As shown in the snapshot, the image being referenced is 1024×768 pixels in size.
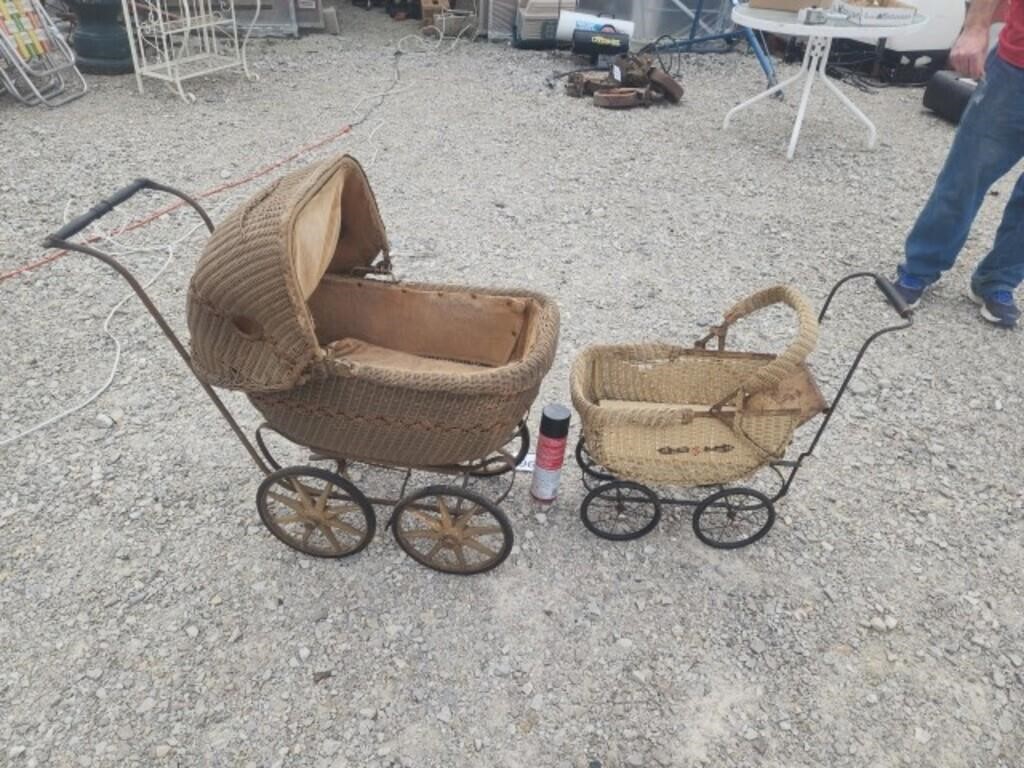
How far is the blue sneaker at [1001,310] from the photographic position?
365 centimetres

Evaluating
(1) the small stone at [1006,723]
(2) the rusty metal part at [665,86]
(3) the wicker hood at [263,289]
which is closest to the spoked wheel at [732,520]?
(1) the small stone at [1006,723]

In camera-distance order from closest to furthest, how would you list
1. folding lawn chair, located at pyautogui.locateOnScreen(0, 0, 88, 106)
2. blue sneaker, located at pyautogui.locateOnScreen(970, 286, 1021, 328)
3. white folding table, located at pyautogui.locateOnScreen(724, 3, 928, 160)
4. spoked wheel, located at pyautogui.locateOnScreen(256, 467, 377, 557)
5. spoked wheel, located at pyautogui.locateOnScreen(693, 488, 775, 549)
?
spoked wheel, located at pyautogui.locateOnScreen(256, 467, 377, 557), spoked wheel, located at pyautogui.locateOnScreen(693, 488, 775, 549), blue sneaker, located at pyautogui.locateOnScreen(970, 286, 1021, 328), white folding table, located at pyautogui.locateOnScreen(724, 3, 928, 160), folding lawn chair, located at pyautogui.locateOnScreen(0, 0, 88, 106)

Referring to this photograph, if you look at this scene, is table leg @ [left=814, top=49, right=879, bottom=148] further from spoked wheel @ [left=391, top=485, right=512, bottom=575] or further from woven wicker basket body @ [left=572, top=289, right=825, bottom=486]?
spoked wheel @ [left=391, top=485, right=512, bottom=575]

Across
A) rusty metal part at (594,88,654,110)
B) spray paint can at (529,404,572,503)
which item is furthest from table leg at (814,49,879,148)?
spray paint can at (529,404,572,503)

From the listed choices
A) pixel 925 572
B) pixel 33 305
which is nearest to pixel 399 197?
pixel 33 305

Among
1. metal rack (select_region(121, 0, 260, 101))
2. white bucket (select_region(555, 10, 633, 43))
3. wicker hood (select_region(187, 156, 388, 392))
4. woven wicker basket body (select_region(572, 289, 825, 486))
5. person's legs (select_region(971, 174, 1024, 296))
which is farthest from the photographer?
white bucket (select_region(555, 10, 633, 43))

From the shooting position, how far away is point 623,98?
20.6ft

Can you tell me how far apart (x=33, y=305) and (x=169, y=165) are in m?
1.81

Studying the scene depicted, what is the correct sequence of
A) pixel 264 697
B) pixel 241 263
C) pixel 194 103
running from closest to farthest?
pixel 241 263, pixel 264 697, pixel 194 103

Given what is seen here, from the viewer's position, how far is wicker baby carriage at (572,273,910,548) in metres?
2.06

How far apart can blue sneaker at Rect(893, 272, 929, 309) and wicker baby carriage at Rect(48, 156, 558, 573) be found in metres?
2.43

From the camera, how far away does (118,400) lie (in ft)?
9.59

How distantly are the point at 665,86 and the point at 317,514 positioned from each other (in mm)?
5527

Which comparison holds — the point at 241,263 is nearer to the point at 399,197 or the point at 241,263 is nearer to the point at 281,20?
the point at 399,197
